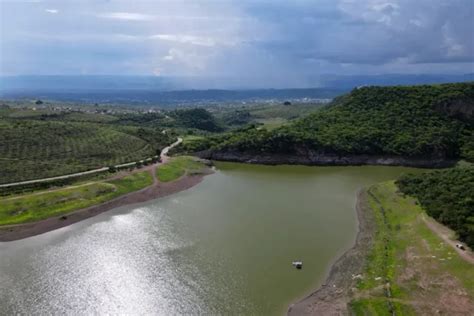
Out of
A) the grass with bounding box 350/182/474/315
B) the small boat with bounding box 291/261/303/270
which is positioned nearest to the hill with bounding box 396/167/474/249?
the grass with bounding box 350/182/474/315

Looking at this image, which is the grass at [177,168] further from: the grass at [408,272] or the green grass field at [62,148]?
the grass at [408,272]

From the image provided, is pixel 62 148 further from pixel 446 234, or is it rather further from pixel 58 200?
pixel 446 234

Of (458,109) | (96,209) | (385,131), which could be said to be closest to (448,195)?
(96,209)

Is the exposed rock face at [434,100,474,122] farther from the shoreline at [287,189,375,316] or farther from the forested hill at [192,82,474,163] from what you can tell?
the shoreline at [287,189,375,316]

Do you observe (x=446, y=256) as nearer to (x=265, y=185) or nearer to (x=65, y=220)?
(x=265, y=185)

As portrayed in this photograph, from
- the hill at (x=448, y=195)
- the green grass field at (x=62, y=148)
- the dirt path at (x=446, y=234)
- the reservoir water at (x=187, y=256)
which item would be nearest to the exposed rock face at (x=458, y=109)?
the hill at (x=448, y=195)

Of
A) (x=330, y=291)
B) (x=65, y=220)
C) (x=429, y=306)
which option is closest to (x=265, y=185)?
(x=65, y=220)
